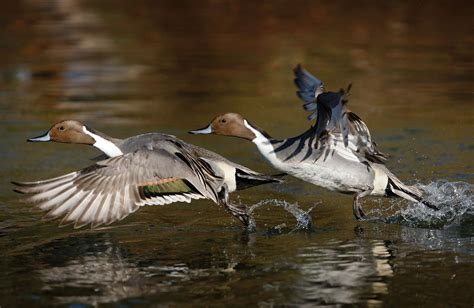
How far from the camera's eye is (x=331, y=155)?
24.2 feet

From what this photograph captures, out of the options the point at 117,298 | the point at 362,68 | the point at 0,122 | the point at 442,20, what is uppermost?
the point at 442,20

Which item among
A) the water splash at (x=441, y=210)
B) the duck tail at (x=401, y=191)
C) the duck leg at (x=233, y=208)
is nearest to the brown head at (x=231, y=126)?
the duck leg at (x=233, y=208)

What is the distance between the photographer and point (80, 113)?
1151 centimetres

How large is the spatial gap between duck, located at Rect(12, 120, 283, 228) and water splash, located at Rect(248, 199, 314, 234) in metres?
0.22

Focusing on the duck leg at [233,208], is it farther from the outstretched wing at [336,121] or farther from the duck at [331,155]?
the outstretched wing at [336,121]

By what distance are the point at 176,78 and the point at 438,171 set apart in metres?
5.80

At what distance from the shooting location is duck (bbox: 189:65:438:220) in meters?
7.26

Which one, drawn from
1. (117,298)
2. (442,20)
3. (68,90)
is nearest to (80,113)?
(68,90)

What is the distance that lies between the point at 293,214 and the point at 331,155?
0.54 m

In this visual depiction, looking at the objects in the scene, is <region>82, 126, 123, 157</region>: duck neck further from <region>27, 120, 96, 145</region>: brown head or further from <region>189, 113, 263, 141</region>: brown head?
<region>189, 113, 263, 141</region>: brown head

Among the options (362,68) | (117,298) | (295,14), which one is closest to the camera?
(117,298)

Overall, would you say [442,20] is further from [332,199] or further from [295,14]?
[332,199]

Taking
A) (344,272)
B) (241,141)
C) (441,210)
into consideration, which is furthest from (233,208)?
(241,141)

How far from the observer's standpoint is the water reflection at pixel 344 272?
5625mm
